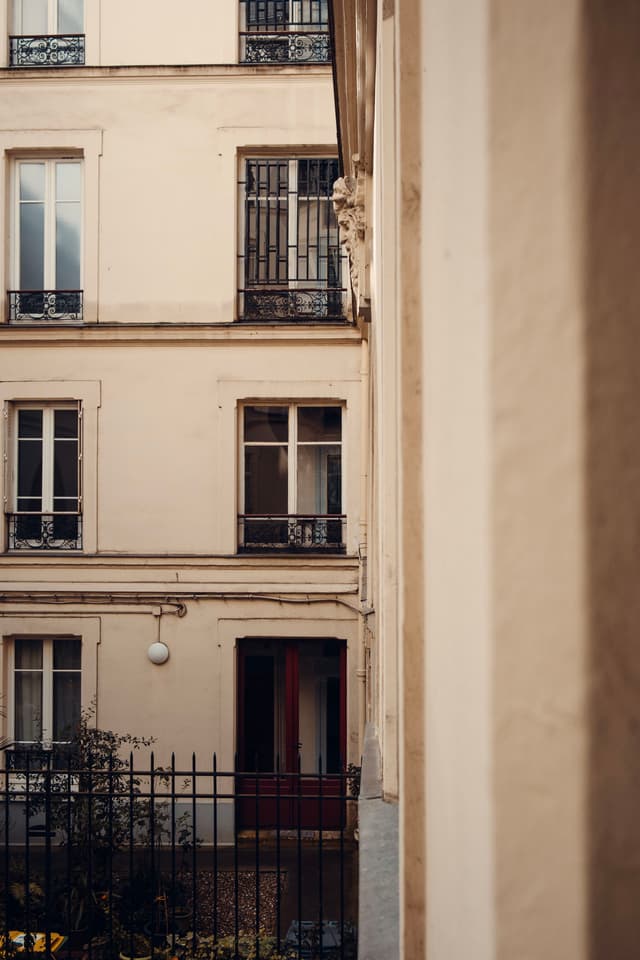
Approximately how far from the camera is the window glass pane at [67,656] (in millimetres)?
11312

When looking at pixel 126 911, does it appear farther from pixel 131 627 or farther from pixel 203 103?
pixel 203 103

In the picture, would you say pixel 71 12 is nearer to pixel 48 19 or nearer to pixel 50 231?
pixel 48 19

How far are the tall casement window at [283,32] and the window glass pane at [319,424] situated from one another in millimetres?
4551

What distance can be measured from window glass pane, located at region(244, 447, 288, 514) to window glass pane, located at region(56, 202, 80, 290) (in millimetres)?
3339

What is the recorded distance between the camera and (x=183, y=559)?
10961 millimetres

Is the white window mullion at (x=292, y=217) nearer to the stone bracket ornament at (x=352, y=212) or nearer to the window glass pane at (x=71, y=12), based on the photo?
the window glass pane at (x=71, y=12)

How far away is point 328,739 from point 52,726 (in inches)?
141

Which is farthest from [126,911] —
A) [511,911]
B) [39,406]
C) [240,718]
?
[511,911]

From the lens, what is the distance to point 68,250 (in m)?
11.6

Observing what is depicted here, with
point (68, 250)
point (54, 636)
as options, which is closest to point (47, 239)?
point (68, 250)

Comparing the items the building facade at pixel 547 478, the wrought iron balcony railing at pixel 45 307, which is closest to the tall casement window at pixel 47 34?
the wrought iron balcony railing at pixel 45 307

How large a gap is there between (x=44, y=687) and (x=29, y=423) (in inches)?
136

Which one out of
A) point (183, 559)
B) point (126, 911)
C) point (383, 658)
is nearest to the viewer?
point (383, 658)

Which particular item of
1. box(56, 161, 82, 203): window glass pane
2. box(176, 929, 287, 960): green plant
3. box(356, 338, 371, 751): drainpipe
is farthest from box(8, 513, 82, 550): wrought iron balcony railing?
box(176, 929, 287, 960): green plant
